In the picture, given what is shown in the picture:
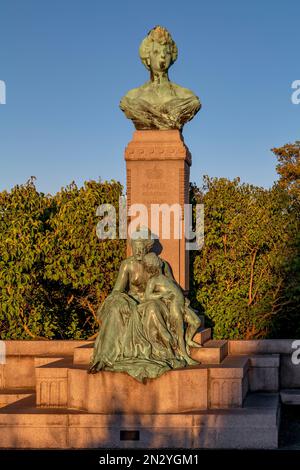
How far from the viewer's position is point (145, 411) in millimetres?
11211

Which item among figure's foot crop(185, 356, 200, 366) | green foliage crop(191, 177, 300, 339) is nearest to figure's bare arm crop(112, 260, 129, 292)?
figure's foot crop(185, 356, 200, 366)

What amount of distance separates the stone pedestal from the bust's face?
60.1 inches

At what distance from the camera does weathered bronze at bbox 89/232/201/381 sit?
37.8 feet

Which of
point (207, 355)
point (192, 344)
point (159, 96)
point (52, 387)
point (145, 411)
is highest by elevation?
point (159, 96)

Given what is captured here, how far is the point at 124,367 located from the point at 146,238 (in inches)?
101

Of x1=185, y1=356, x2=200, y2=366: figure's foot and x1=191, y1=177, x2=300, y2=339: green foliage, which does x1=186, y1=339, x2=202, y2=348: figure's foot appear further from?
x1=191, y1=177, x2=300, y2=339: green foliage

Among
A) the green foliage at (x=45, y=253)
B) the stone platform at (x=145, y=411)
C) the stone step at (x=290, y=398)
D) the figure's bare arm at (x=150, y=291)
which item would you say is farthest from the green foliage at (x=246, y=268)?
the stone platform at (x=145, y=411)

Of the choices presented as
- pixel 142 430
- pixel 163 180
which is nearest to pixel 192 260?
pixel 163 180

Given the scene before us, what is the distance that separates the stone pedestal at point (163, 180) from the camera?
14.3 metres

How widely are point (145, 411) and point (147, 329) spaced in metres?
1.34

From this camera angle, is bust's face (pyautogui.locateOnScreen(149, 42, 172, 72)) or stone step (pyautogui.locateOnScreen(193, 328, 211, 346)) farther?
bust's face (pyautogui.locateOnScreen(149, 42, 172, 72))

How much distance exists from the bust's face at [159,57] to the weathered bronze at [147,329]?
401 centimetres

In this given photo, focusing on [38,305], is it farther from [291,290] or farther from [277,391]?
[277,391]

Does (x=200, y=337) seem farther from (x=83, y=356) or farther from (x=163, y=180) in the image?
(x=163, y=180)
